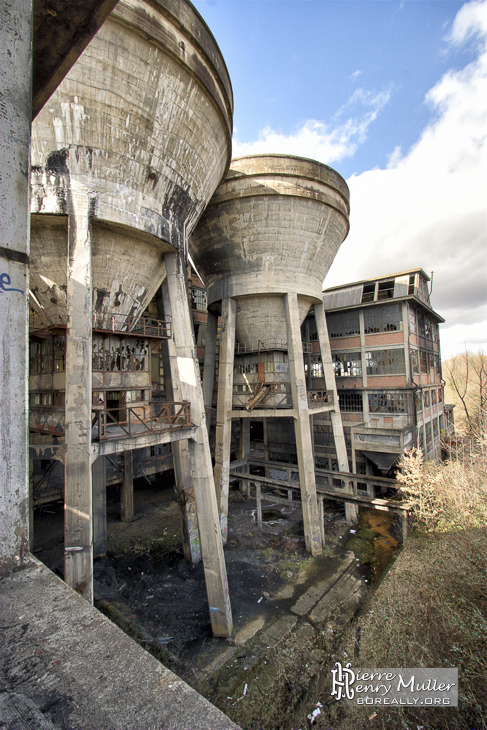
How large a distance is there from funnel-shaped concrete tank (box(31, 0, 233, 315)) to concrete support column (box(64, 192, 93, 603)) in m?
0.51

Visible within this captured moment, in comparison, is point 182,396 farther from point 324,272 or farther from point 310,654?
point 324,272

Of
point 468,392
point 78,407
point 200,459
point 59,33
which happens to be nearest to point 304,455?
point 200,459

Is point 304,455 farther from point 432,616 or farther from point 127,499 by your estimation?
point 127,499

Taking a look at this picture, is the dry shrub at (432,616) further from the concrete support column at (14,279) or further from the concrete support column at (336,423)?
the concrete support column at (14,279)

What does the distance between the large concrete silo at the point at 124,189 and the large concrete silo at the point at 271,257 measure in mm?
3635

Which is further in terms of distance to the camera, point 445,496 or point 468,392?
point 468,392

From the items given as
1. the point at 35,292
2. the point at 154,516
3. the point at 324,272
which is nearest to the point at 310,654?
the point at 154,516

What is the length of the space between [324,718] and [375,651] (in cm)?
178

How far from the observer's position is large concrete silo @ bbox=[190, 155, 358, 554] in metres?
12.8

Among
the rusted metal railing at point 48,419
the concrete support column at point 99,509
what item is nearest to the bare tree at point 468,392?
the concrete support column at point 99,509

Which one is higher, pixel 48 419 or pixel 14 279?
pixel 14 279

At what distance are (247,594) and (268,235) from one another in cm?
1300

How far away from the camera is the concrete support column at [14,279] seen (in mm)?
2232

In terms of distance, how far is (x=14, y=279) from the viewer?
232 centimetres
